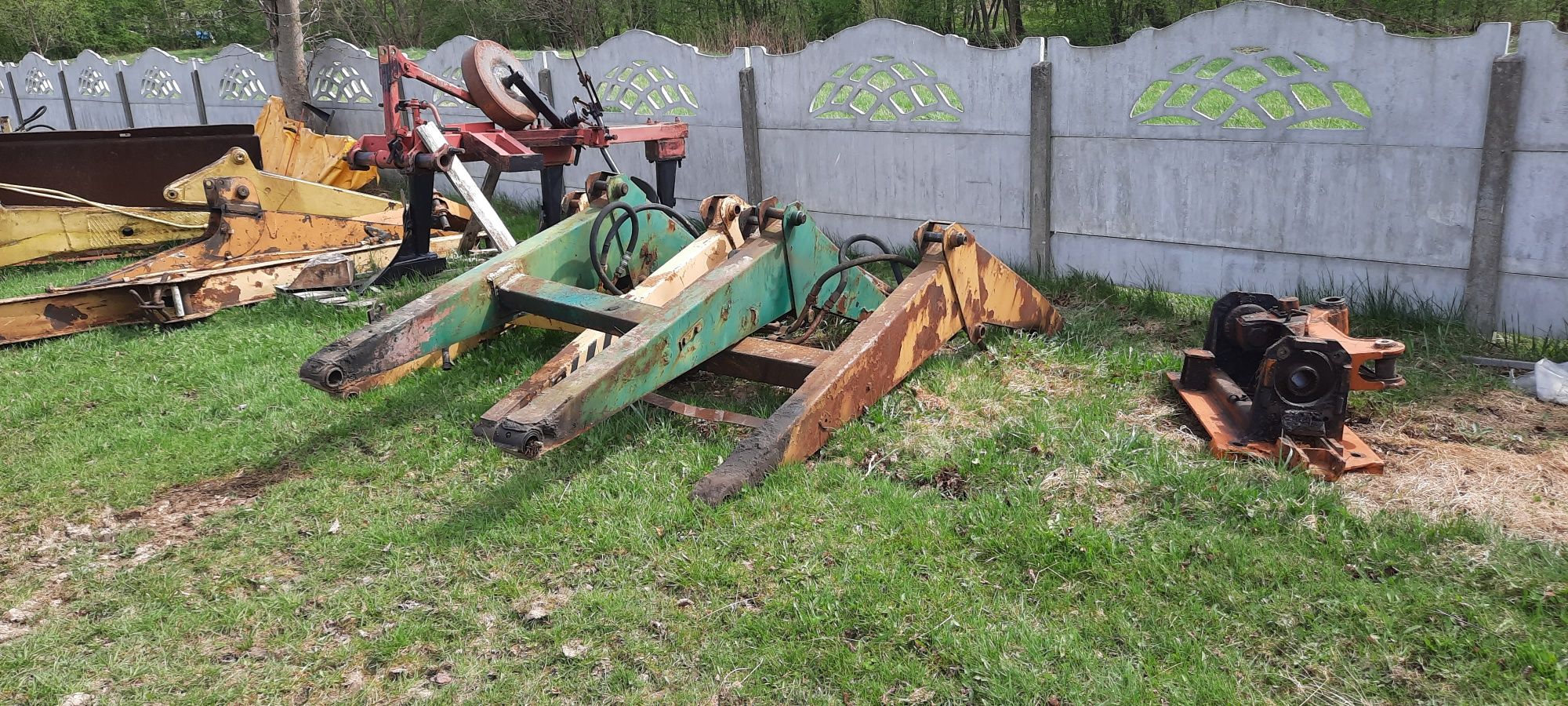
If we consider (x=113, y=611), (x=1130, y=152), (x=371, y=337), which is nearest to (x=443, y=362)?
(x=371, y=337)

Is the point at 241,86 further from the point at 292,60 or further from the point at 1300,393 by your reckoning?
the point at 1300,393

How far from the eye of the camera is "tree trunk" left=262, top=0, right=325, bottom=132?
11.8m

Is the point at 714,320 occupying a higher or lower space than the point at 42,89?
lower

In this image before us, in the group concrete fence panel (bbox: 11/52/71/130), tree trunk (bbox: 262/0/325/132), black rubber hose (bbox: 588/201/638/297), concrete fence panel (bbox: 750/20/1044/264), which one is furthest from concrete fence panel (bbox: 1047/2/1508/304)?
concrete fence panel (bbox: 11/52/71/130)

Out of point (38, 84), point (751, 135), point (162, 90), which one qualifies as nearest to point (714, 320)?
point (751, 135)

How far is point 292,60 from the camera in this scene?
11984 mm

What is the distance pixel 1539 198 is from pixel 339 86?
11.6m

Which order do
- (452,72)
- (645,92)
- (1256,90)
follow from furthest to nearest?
1. (452,72)
2. (645,92)
3. (1256,90)

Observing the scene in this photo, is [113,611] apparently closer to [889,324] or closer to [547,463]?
[547,463]

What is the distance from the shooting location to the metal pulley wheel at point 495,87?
682 centimetres

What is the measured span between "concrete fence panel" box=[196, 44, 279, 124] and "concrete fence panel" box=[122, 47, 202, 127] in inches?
9.6

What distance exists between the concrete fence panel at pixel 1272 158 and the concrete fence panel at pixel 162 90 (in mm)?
12244

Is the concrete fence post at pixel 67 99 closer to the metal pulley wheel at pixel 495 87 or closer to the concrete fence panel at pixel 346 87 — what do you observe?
the concrete fence panel at pixel 346 87

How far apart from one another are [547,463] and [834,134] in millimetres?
4217
